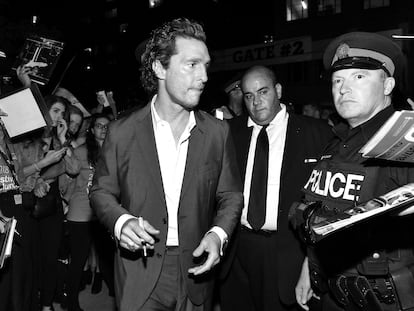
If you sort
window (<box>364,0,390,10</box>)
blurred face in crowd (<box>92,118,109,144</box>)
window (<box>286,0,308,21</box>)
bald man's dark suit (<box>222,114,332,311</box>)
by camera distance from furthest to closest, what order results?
1. window (<box>286,0,308,21</box>)
2. window (<box>364,0,390,10</box>)
3. blurred face in crowd (<box>92,118,109,144</box>)
4. bald man's dark suit (<box>222,114,332,311</box>)

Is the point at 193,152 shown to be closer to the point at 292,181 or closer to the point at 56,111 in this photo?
the point at 292,181

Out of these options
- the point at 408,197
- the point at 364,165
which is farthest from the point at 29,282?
the point at 408,197

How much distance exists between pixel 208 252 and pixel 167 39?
1358 mm

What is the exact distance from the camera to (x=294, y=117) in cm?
432

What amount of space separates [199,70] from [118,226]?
1.08m

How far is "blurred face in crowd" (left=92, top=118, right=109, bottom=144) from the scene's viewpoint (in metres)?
6.00

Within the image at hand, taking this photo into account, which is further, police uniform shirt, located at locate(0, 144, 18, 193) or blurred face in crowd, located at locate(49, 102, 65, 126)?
blurred face in crowd, located at locate(49, 102, 65, 126)

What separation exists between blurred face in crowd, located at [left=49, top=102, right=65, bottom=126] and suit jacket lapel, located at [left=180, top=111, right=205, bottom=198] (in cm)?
291

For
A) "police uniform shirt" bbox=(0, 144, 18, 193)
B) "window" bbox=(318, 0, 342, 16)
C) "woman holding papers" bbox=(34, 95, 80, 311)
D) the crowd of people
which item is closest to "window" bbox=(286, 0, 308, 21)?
"window" bbox=(318, 0, 342, 16)

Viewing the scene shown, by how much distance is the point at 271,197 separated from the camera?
4105 millimetres

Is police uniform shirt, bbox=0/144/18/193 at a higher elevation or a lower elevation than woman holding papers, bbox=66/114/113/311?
higher

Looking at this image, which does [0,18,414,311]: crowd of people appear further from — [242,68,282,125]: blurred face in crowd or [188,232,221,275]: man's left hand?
[242,68,282,125]: blurred face in crowd

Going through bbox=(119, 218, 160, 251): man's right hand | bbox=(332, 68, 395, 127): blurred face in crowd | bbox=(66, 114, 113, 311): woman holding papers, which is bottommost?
bbox=(66, 114, 113, 311): woman holding papers

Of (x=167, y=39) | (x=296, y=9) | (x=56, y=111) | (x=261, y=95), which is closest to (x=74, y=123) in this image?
(x=56, y=111)
